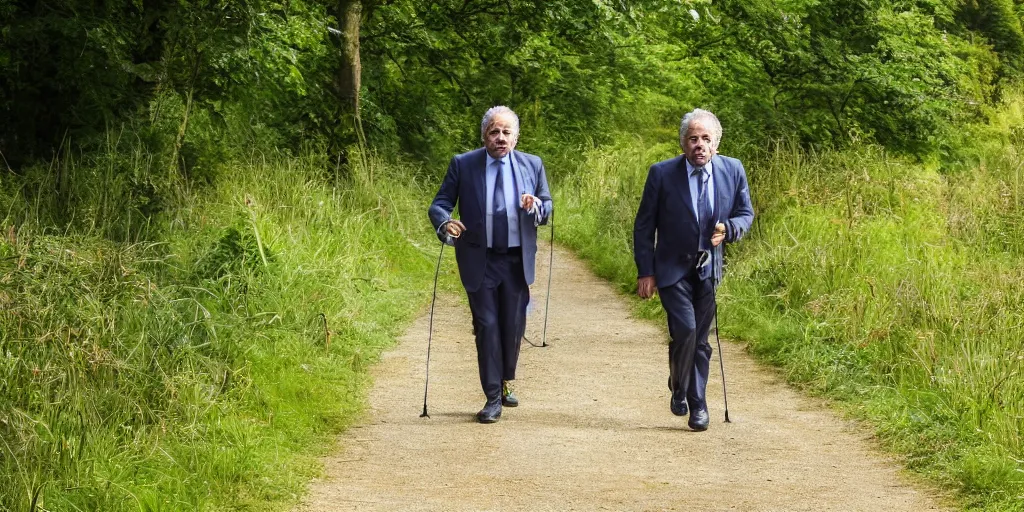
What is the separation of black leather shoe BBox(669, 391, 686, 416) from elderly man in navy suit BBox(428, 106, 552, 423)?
3.35 feet

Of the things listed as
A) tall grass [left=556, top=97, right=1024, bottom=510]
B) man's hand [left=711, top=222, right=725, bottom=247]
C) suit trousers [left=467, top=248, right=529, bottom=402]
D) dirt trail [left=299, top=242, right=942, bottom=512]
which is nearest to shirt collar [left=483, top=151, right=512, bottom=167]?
suit trousers [left=467, top=248, right=529, bottom=402]

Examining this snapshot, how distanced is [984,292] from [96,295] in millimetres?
6360

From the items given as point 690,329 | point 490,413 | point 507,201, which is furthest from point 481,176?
point 690,329

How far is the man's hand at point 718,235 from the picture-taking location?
7.35 meters

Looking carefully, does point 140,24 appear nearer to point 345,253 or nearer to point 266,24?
point 266,24

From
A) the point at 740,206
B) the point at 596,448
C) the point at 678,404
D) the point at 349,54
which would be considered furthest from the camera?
the point at 349,54

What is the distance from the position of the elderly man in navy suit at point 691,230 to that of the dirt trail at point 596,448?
0.62m

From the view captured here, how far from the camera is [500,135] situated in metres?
7.64

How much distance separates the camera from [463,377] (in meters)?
9.41

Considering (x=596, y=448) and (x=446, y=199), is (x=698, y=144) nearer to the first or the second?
(x=446, y=199)

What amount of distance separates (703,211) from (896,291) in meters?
2.86

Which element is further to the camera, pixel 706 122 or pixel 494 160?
pixel 494 160

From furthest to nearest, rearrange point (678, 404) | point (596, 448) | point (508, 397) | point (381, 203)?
point (381, 203), point (508, 397), point (678, 404), point (596, 448)

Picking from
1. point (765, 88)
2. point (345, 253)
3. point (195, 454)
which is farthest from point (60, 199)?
point (765, 88)
